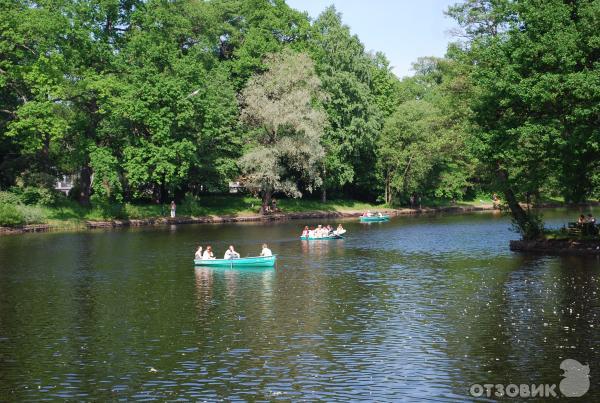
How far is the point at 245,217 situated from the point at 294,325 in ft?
232

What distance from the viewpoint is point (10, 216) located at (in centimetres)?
8162

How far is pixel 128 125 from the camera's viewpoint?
95.9 meters

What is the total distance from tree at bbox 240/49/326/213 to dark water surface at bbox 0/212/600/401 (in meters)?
41.7

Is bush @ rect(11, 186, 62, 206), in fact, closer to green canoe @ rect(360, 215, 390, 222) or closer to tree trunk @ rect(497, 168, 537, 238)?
green canoe @ rect(360, 215, 390, 222)

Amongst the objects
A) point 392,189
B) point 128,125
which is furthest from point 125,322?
point 392,189

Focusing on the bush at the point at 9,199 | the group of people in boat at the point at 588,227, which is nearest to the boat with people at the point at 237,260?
→ the group of people in boat at the point at 588,227

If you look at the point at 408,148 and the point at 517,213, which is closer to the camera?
the point at 517,213

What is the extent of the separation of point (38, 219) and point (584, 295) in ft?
213

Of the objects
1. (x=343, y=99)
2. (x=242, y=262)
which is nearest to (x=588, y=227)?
(x=242, y=262)

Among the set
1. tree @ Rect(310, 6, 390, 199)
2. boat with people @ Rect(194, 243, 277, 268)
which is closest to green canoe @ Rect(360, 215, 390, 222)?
tree @ Rect(310, 6, 390, 199)

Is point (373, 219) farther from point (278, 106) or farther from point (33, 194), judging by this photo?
point (33, 194)

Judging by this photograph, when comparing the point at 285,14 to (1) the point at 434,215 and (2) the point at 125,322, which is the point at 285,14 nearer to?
(1) the point at 434,215

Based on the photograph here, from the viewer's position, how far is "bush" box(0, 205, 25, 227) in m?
81.2

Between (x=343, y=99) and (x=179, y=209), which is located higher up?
(x=343, y=99)
